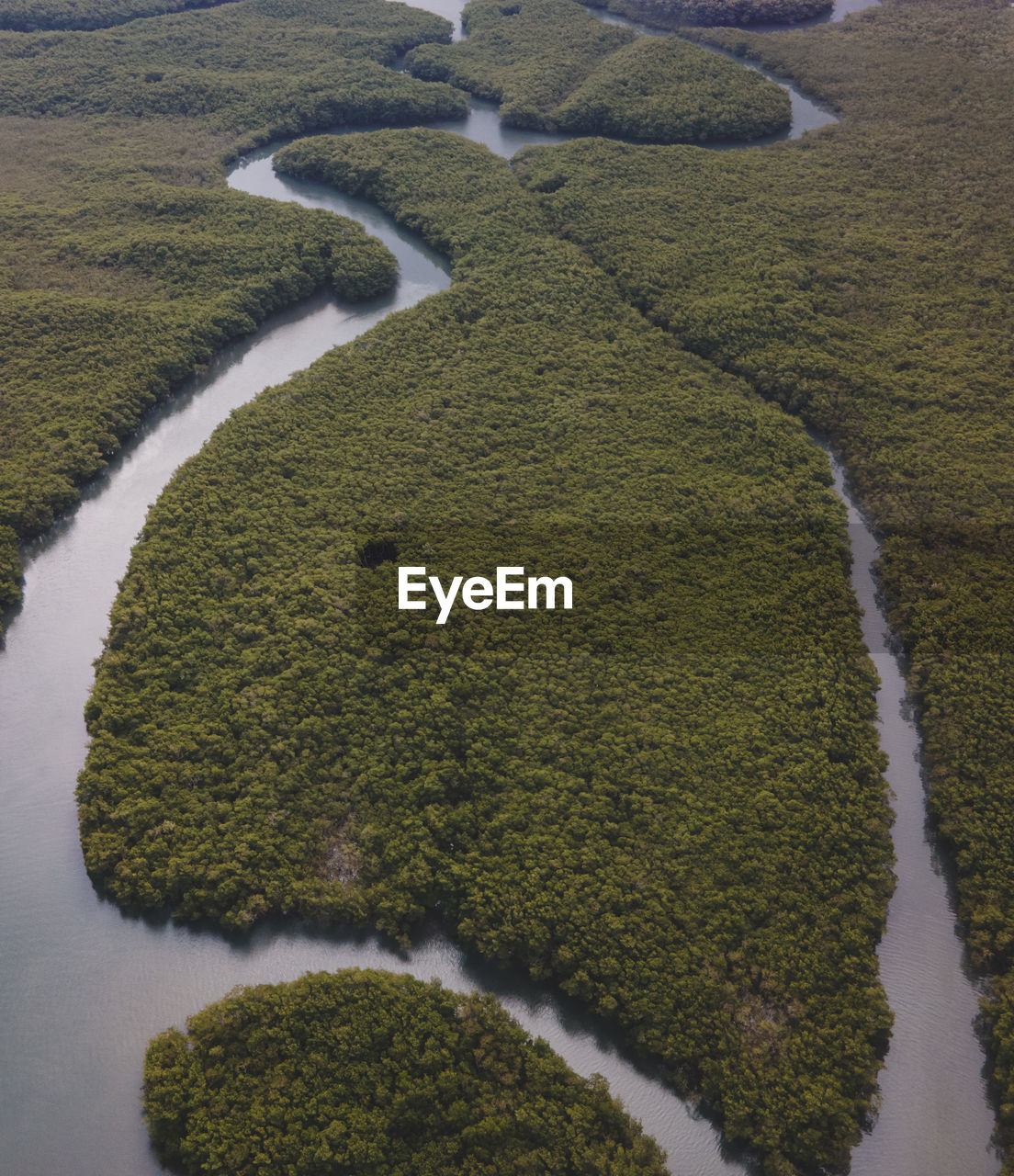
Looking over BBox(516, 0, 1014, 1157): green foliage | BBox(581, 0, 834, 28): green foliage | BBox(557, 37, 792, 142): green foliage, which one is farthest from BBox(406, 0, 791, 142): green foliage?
BBox(581, 0, 834, 28): green foliage

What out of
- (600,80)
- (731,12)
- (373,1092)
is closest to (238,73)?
(600,80)

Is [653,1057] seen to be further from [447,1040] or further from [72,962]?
[72,962]

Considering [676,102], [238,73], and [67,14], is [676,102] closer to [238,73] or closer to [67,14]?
[238,73]

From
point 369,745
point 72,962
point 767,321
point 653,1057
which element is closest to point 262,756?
point 369,745

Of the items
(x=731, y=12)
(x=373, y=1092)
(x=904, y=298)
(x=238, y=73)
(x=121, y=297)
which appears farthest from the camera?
(x=731, y=12)

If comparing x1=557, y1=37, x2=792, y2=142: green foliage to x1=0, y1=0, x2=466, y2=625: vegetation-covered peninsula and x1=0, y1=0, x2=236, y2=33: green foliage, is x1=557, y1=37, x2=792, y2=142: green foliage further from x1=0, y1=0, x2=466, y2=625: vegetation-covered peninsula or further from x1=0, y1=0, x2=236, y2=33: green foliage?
x1=0, y1=0, x2=236, y2=33: green foliage

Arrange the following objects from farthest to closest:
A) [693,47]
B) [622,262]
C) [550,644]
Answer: [693,47]
[622,262]
[550,644]
